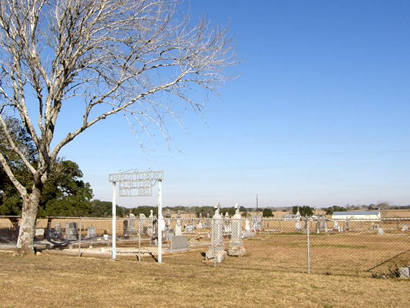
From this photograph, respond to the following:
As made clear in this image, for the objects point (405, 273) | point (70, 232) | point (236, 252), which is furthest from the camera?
point (70, 232)

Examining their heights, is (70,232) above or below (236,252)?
above

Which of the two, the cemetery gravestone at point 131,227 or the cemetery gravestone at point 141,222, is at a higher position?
the cemetery gravestone at point 141,222

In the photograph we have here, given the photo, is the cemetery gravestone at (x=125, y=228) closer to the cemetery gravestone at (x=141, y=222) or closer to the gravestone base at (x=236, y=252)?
the cemetery gravestone at (x=141, y=222)

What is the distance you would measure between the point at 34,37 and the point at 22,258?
7394 millimetres

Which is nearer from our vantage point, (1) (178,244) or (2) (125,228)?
(1) (178,244)

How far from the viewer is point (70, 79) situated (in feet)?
54.3

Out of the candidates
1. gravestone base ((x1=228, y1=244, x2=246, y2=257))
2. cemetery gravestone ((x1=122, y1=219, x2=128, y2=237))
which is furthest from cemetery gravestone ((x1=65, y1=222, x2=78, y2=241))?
gravestone base ((x1=228, y1=244, x2=246, y2=257))

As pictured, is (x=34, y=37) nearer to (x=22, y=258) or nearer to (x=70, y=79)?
(x=70, y=79)

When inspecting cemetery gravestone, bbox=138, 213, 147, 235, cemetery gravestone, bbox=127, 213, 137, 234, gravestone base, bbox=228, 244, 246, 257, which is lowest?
gravestone base, bbox=228, 244, 246, 257

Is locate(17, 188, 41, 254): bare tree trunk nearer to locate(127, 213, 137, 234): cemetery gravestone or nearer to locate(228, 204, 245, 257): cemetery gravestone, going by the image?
locate(228, 204, 245, 257): cemetery gravestone

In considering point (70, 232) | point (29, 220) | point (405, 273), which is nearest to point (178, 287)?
point (405, 273)

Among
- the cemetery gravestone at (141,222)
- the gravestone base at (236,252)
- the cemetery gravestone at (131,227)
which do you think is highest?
the cemetery gravestone at (141,222)

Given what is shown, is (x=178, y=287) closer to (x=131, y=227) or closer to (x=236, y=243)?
(x=236, y=243)

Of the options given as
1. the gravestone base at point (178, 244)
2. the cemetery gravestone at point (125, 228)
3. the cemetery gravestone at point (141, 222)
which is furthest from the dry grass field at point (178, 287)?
the cemetery gravestone at point (125, 228)
